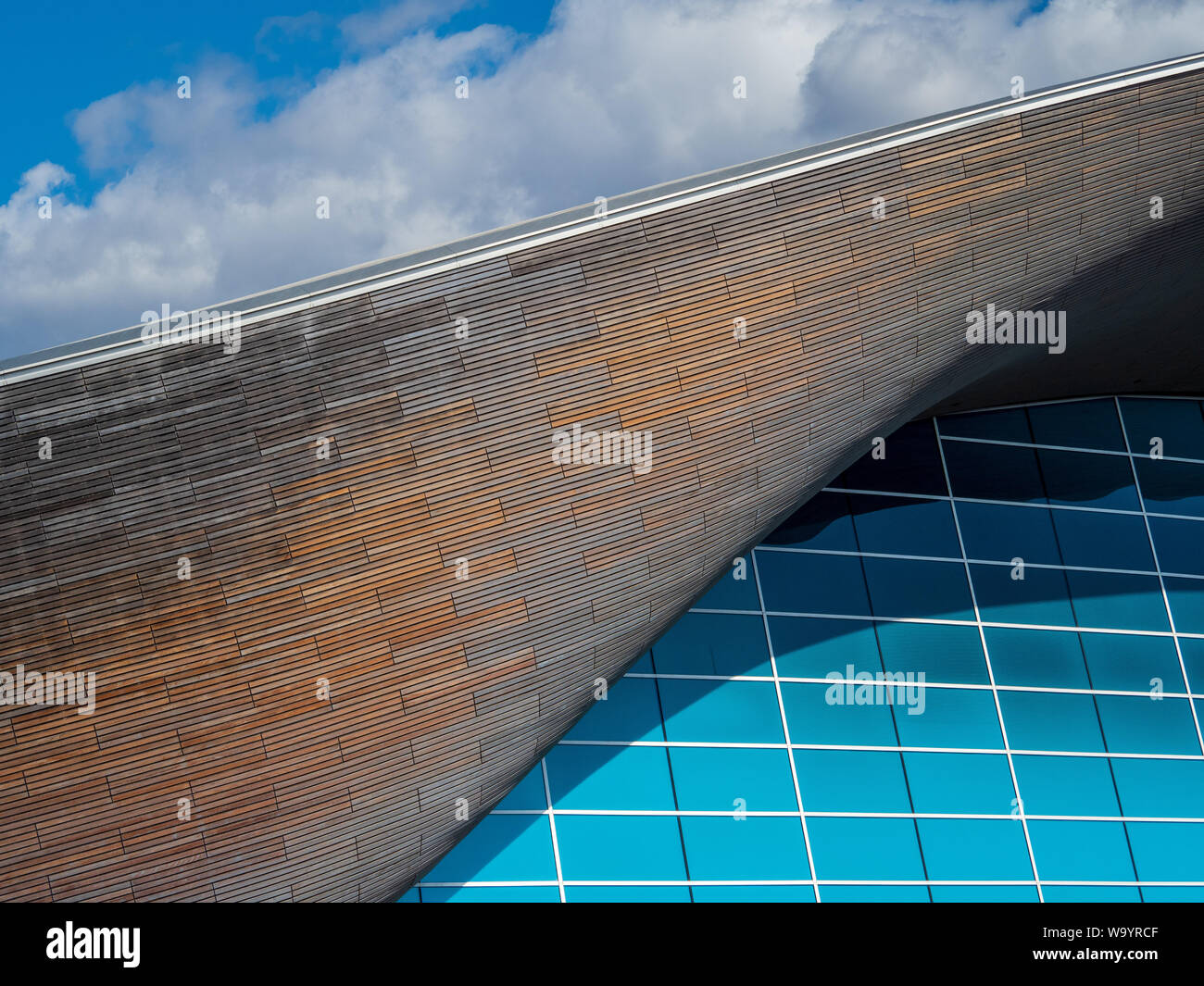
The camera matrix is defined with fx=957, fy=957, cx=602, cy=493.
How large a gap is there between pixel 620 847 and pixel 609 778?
81cm

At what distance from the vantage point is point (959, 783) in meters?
13.1

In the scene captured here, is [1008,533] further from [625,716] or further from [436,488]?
[436,488]

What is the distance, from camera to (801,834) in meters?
12.2

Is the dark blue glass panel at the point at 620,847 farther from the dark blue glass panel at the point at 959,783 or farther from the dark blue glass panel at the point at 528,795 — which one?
the dark blue glass panel at the point at 959,783

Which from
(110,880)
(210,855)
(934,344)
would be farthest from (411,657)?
(934,344)

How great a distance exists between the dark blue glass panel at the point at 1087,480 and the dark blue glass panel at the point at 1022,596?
1496 millimetres

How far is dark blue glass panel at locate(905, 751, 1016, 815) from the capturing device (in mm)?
12930

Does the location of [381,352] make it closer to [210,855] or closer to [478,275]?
[478,275]

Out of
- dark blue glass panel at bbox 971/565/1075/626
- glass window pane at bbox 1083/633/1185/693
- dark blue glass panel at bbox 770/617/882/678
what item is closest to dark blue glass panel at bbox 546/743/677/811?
dark blue glass panel at bbox 770/617/882/678

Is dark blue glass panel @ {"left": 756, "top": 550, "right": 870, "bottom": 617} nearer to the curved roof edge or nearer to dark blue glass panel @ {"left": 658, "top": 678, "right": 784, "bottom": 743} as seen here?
dark blue glass panel @ {"left": 658, "top": 678, "right": 784, "bottom": 743}
